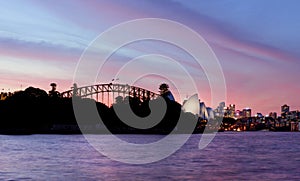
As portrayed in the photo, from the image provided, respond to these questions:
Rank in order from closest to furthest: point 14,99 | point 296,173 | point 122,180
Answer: point 122,180 < point 296,173 < point 14,99

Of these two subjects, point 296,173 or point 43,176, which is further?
point 296,173

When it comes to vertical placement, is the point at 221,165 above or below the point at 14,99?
below

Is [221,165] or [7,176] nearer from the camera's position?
[7,176]

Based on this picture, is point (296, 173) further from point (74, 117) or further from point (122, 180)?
point (74, 117)

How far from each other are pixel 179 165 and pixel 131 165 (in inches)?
212

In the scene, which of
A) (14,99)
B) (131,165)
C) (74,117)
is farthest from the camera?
(74,117)

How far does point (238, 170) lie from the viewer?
5134 centimetres

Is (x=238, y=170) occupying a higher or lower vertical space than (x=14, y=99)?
lower

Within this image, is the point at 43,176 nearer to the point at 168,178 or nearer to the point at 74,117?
the point at 168,178

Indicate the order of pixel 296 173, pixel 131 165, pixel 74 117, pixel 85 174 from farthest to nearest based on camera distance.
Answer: pixel 74 117 < pixel 131 165 < pixel 296 173 < pixel 85 174

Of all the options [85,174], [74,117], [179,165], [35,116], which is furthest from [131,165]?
[74,117]

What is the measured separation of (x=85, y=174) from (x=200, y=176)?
10042 millimetres

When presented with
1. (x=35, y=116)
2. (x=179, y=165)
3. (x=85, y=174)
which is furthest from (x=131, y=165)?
(x=35, y=116)

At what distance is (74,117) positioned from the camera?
628 feet
